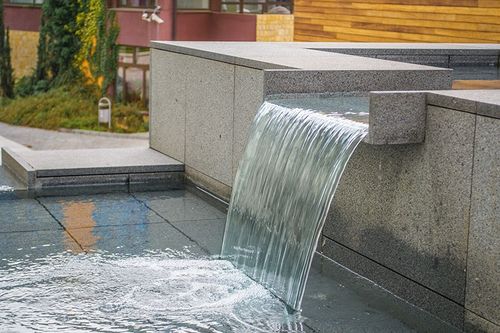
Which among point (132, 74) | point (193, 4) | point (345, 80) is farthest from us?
point (132, 74)

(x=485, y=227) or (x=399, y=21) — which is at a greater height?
(x=399, y=21)

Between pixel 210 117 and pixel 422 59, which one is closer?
pixel 210 117

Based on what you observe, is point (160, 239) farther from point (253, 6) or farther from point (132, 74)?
point (253, 6)

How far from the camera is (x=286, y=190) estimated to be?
733 cm

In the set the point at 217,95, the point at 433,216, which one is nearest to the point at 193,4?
the point at 217,95

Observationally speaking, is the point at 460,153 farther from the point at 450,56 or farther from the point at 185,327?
the point at 450,56

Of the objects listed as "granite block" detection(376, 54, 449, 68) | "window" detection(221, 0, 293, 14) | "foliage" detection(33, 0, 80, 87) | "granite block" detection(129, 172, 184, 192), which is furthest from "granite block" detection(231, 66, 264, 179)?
"foliage" detection(33, 0, 80, 87)

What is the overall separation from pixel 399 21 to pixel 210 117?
13.1 m

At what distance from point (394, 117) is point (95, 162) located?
5.13 metres

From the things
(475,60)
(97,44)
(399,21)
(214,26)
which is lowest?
(97,44)

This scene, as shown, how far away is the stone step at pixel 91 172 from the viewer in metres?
10.3

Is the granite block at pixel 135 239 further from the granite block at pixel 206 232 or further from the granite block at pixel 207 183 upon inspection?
the granite block at pixel 207 183

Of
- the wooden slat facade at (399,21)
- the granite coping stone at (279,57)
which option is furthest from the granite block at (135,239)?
the wooden slat facade at (399,21)

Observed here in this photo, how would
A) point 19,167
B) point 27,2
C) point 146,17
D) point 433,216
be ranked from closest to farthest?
point 433,216, point 19,167, point 146,17, point 27,2
